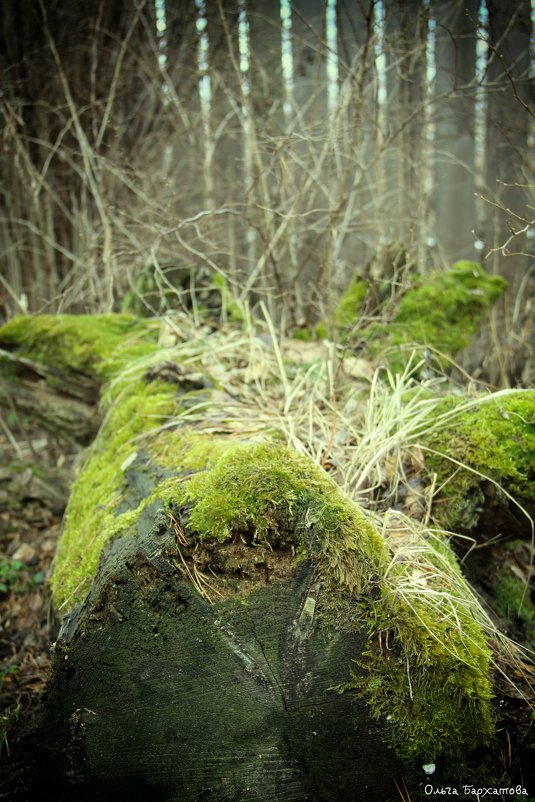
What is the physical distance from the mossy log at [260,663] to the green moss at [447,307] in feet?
7.57

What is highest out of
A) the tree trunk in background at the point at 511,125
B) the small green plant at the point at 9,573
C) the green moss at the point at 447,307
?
the tree trunk in background at the point at 511,125

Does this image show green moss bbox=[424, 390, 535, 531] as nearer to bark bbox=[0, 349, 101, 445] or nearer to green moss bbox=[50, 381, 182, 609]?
green moss bbox=[50, 381, 182, 609]

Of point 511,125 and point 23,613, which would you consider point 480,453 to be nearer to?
point 23,613

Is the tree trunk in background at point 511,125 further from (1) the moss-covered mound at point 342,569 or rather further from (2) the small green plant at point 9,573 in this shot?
(2) the small green plant at point 9,573

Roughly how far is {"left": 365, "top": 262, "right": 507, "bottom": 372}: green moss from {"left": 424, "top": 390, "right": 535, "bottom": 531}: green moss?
4.64ft

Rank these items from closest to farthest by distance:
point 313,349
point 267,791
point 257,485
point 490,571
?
1. point 267,791
2. point 257,485
3. point 490,571
4. point 313,349

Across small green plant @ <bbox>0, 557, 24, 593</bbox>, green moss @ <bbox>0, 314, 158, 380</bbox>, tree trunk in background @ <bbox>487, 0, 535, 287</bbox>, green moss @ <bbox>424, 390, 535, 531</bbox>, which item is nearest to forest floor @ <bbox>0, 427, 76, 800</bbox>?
small green plant @ <bbox>0, 557, 24, 593</bbox>

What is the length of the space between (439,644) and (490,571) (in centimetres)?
117

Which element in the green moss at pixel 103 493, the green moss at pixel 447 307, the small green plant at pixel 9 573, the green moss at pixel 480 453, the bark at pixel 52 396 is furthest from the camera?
the bark at pixel 52 396

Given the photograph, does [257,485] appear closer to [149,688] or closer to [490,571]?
[149,688]

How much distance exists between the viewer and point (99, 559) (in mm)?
1628

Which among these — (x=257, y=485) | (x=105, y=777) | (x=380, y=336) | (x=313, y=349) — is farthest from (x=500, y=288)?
(x=105, y=777)

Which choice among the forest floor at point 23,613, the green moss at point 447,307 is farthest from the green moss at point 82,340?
the green moss at point 447,307

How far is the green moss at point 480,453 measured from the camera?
1921 mm
